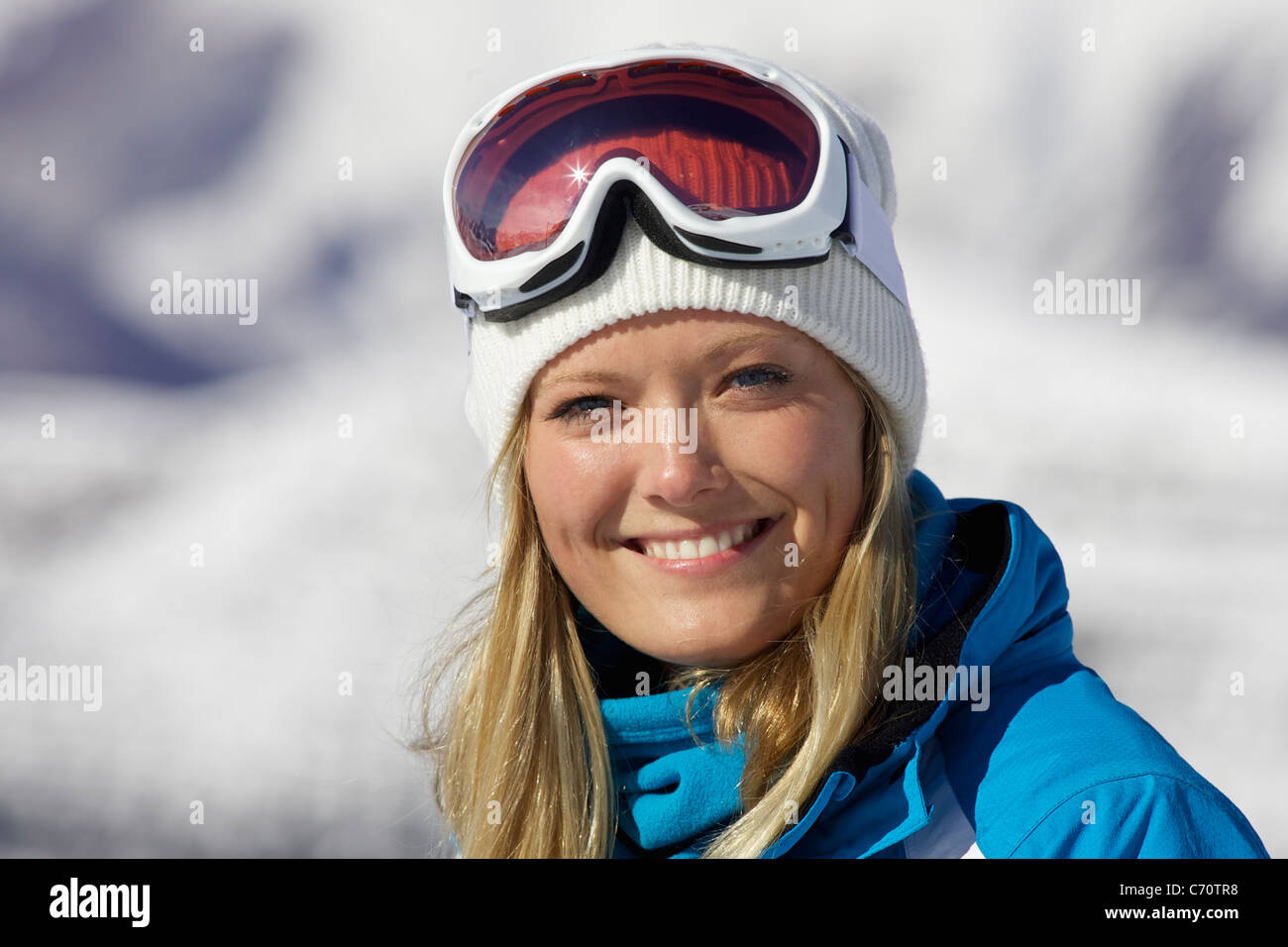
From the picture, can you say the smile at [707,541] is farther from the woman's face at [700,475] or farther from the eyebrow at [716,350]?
the eyebrow at [716,350]

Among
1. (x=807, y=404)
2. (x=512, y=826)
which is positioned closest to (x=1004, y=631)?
(x=807, y=404)

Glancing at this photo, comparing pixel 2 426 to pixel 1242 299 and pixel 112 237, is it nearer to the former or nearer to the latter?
pixel 112 237

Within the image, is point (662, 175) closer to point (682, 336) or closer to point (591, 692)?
point (682, 336)

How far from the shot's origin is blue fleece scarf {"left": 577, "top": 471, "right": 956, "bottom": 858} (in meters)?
1.88

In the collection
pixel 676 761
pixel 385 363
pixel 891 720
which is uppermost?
pixel 385 363

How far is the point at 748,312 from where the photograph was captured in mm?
1791

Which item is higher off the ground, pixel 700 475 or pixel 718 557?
pixel 700 475

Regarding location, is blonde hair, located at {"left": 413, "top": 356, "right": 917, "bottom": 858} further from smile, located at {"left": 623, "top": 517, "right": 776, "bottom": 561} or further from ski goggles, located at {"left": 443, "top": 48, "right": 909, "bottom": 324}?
ski goggles, located at {"left": 443, "top": 48, "right": 909, "bottom": 324}

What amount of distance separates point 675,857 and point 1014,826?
0.64 metres

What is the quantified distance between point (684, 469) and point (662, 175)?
21.7 inches

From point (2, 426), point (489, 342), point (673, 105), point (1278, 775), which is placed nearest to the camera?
point (673, 105)

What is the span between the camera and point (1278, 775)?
354 centimetres

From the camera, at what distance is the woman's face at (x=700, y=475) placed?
175 centimetres

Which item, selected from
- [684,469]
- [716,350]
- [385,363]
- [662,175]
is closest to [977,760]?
[684,469]
